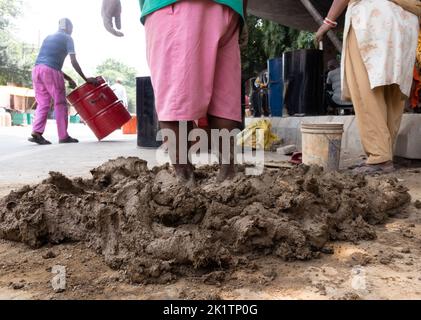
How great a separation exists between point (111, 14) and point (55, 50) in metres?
4.73

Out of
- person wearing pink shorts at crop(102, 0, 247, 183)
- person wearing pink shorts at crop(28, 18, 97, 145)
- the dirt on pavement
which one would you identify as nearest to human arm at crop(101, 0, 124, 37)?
person wearing pink shorts at crop(102, 0, 247, 183)

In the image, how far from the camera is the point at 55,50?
6.66m

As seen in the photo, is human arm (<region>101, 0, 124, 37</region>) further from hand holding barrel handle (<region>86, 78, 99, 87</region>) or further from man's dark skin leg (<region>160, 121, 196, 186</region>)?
hand holding barrel handle (<region>86, 78, 99, 87</region>)

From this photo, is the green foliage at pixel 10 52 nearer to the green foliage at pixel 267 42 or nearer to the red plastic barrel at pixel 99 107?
the green foliage at pixel 267 42

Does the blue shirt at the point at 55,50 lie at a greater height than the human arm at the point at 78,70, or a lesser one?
greater

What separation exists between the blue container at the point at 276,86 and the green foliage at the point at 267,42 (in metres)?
3.25

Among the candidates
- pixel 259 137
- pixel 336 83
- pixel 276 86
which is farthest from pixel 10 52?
pixel 259 137

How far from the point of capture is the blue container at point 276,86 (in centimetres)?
648

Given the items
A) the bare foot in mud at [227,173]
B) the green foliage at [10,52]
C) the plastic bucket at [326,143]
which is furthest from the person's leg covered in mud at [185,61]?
the green foliage at [10,52]

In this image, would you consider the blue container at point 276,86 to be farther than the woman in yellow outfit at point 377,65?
Yes

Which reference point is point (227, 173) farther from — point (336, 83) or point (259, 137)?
point (336, 83)

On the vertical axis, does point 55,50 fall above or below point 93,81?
above

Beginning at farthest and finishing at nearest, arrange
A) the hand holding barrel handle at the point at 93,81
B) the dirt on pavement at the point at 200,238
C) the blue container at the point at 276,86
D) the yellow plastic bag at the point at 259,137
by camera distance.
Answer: the blue container at the point at 276,86, the hand holding barrel handle at the point at 93,81, the yellow plastic bag at the point at 259,137, the dirt on pavement at the point at 200,238
